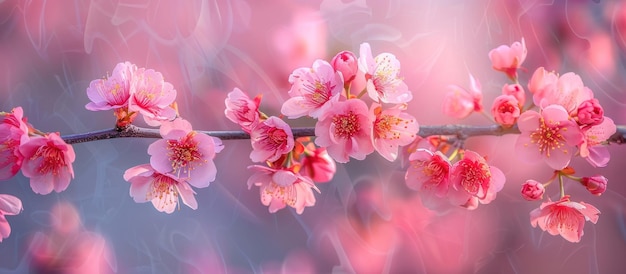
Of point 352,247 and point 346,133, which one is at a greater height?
point 346,133

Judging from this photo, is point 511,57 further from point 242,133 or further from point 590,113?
point 242,133

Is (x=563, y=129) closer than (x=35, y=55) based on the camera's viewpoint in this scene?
Yes

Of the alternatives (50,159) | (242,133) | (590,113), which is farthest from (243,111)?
(590,113)

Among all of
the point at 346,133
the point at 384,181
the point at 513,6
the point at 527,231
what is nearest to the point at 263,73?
the point at 384,181

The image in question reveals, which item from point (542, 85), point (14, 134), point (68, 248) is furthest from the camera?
point (68, 248)

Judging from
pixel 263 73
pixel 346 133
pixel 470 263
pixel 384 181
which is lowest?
pixel 470 263

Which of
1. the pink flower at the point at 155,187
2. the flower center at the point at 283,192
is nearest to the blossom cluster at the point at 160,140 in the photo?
the pink flower at the point at 155,187

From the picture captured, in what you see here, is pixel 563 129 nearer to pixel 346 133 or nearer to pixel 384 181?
pixel 346 133
